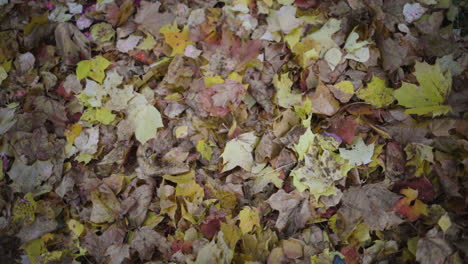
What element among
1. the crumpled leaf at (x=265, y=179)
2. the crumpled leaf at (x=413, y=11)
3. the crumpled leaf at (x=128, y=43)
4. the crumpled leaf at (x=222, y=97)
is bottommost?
the crumpled leaf at (x=265, y=179)

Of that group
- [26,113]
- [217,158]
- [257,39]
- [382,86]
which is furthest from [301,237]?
[26,113]

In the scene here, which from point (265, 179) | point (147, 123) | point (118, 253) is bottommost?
point (118, 253)

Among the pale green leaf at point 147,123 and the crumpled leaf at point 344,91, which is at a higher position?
the crumpled leaf at point 344,91

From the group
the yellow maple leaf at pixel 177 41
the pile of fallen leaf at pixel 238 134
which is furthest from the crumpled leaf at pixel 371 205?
the yellow maple leaf at pixel 177 41

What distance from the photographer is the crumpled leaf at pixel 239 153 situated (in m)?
1.65

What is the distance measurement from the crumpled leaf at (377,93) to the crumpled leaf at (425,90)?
0.04m

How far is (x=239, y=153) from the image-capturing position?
166 cm

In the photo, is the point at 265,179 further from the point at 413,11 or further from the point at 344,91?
the point at 413,11

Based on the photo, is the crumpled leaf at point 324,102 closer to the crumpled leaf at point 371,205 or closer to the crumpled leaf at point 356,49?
the crumpled leaf at point 356,49

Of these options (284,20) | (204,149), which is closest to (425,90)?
(284,20)

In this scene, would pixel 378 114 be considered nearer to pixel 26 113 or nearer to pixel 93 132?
pixel 93 132

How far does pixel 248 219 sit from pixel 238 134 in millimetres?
363

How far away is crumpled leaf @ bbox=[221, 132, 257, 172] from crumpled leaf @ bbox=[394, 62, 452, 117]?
0.65 metres

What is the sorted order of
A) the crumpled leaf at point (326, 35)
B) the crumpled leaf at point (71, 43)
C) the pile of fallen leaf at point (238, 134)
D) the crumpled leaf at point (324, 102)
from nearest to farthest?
the pile of fallen leaf at point (238, 134) → the crumpled leaf at point (324, 102) → the crumpled leaf at point (326, 35) → the crumpled leaf at point (71, 43)
